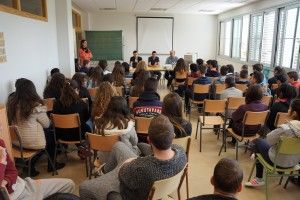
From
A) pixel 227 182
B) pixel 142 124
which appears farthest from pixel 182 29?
pixel 227 182

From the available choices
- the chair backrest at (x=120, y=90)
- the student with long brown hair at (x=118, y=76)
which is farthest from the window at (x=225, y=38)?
the chair backrest at (x=120, y=90)

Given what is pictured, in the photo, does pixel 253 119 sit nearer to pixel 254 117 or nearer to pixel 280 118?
pixel 254 117

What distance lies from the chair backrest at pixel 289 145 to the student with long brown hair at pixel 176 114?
86 centimetres

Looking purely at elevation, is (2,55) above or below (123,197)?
above

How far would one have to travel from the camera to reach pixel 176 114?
103 inches

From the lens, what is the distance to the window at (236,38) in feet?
33.0

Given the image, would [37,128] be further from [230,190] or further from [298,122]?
[298,122]

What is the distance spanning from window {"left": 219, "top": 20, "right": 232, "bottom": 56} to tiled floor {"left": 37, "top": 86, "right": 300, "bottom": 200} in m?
7.70

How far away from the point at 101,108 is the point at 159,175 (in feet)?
5.53

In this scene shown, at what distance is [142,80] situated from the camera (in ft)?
14.4

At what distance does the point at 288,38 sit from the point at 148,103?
5054mm

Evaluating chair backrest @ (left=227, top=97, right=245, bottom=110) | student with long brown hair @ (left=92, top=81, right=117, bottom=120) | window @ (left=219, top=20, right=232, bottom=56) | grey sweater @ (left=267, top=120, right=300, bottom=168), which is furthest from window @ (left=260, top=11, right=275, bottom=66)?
student with long brown hair @ (left=92, top=81, right=117, bottom=120)

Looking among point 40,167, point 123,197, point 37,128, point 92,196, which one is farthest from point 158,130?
point 40,167

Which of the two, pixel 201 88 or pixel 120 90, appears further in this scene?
pixel 201 88
